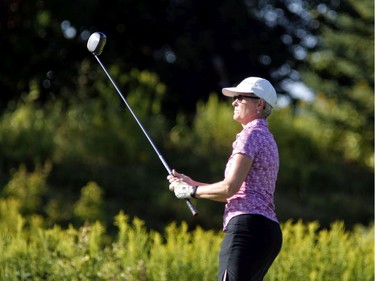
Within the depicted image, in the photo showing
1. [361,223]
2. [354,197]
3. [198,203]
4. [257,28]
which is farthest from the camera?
[257,28]

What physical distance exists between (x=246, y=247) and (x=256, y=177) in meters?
0.36

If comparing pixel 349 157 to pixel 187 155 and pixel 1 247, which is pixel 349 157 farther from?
pixel 1 247

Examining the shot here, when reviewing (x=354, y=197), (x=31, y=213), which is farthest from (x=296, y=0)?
(x=31, y=213)

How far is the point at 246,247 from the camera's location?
5.07m

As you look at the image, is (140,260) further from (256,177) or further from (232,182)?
(232,182)

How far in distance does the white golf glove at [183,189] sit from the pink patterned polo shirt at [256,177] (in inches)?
Answer: 7.3

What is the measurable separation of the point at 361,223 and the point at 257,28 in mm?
11779

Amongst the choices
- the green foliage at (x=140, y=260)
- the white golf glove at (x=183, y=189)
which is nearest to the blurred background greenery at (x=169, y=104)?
the green foliage at (x=140, y=260)

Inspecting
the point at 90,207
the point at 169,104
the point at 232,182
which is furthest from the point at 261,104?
the point at 169,104

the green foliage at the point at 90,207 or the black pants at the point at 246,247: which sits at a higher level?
the green foliage at the point at 90,207

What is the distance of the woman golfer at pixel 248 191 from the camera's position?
5.07 m

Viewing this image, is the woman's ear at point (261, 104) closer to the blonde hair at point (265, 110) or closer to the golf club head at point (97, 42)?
the blonde hair at point (265, 110)

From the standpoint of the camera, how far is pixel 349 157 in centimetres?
1711

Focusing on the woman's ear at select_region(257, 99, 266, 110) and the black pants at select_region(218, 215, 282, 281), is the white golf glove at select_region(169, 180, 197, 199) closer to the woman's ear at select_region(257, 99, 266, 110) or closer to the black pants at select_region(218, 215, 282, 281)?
the black pants at select_region(218, 215, 282, 281)
